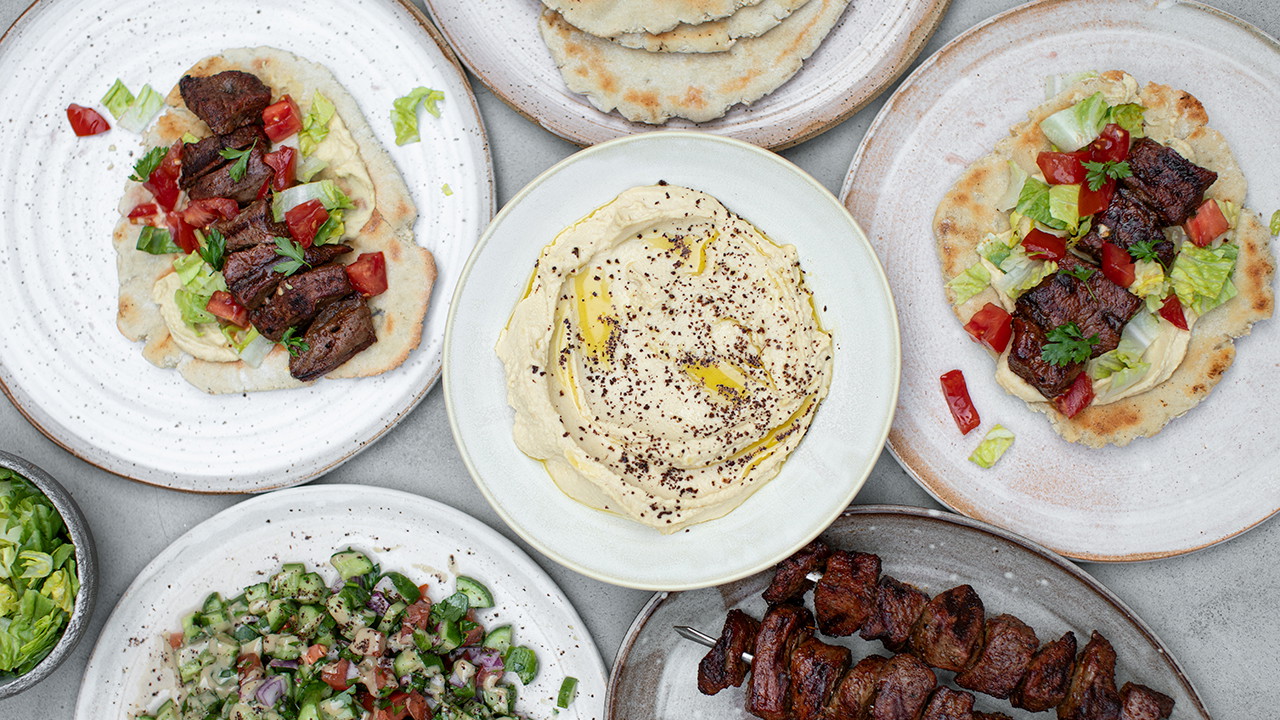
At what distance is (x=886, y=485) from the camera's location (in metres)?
4.40

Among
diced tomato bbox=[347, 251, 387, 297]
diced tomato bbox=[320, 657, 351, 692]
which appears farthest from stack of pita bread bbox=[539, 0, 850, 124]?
diced tomato bbox=[320, 657, 351, 692]

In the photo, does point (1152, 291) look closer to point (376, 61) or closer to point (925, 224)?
point (925, 224)

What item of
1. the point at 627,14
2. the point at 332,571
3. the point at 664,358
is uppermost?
the point at 627,14

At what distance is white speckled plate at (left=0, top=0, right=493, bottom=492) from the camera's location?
4301 millimetres

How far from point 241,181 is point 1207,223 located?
15.4 ft

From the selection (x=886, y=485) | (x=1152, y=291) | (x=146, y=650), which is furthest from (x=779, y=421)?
(x=146, y=650)

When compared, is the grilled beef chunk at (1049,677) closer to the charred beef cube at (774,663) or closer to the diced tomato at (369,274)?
the charred beef cube at (774,663)

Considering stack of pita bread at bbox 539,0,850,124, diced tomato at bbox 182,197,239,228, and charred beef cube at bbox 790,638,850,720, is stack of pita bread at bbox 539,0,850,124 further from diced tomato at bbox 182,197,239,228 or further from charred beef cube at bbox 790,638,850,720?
charred beef cube at bbox 790,638,850,720

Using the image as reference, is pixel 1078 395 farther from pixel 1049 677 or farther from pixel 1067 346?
pixel 1049 677

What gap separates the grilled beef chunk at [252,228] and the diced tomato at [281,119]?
1.18ft

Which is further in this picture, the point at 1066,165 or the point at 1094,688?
the point at 1066,165

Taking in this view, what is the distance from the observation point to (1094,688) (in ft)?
12.4

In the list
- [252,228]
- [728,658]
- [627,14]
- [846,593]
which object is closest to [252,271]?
[252,228]

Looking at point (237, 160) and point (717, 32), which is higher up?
point (717, 32)
